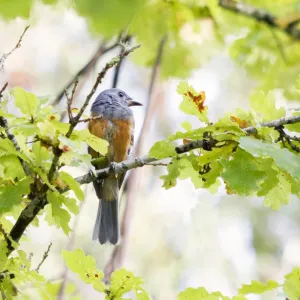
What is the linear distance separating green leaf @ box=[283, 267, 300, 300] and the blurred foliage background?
152mm

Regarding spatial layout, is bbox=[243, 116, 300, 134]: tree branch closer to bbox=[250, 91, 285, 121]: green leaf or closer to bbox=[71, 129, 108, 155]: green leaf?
bbox=[250, 91, 285, 121]: green leaf

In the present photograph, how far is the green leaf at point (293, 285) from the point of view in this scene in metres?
2.15

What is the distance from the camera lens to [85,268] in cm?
217

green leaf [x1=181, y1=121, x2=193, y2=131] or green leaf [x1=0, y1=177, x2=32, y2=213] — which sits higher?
green leaf [x1=181, y1=121, x2=193, y2=131]

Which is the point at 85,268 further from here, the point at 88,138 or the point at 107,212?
the point at 107,212

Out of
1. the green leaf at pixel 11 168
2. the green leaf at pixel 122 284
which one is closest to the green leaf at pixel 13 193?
the green leaf at pixel 11 168

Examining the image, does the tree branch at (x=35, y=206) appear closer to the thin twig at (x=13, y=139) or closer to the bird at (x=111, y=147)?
the thin twig at (x=13, y=139)

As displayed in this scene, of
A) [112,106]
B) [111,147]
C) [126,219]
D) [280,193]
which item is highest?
[112,106]

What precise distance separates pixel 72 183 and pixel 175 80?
3539 mm

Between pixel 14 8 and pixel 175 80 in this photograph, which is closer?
pixel 14 8

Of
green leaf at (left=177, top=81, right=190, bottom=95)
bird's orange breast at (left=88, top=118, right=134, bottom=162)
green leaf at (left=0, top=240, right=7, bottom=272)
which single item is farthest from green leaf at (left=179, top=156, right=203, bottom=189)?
bird's orange breast at (left=88, top=118, right=134, bottom=162)

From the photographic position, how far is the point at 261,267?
1093 cm

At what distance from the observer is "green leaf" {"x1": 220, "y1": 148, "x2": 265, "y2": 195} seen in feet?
6.59

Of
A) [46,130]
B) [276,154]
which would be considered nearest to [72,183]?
[46,130]
